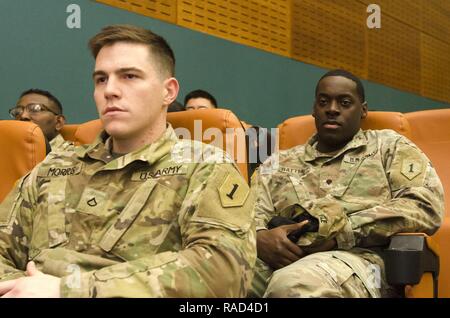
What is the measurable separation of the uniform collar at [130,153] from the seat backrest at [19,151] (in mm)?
405

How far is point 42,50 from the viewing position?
3.04 meters

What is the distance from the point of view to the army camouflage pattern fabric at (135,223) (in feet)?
3.50

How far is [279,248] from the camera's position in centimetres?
159

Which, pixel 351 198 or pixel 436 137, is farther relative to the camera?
pixel 436 137

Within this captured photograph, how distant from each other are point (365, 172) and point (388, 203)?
0.20m

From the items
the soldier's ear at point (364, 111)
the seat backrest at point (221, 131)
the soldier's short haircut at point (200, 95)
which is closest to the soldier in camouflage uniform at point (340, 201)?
the soldier's ear at point (364, 111)

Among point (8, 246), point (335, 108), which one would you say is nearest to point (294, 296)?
point (8, 246)

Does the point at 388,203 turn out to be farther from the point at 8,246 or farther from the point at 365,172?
the point at 8,246

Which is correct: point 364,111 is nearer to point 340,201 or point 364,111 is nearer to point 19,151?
point 340,201

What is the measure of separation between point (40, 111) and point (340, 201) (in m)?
1.71

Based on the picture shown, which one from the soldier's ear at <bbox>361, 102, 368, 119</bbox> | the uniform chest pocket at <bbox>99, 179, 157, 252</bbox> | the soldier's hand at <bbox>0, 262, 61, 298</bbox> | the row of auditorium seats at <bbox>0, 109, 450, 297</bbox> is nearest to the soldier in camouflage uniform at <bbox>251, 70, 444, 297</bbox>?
the soldier's ear at <bbox>361, 102, 368, 119</bbox>

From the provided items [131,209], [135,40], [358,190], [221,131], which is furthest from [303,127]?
[131,209]

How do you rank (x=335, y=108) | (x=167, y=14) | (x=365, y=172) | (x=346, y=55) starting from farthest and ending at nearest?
(x=346, y=55) < (x=167, y=14) < (x=335, y=108) < (x=365, y=172)

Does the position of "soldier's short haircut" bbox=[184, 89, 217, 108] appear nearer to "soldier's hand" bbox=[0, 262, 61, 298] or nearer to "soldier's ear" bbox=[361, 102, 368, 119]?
"soldier's ear" bbox=[361, 102, 368, 119]
